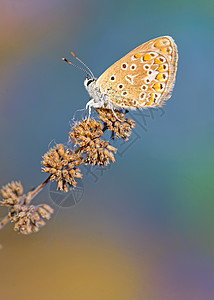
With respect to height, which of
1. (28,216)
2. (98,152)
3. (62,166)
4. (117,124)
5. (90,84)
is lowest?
(28,216)

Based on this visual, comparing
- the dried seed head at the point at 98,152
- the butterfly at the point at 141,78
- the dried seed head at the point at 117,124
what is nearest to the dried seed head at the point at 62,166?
the dried seed head at the point at 98,152

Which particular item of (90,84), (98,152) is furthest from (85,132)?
(90,84)

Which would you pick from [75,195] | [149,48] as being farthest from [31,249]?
[149,48]

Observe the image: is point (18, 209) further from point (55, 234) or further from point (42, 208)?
point (55, 234)

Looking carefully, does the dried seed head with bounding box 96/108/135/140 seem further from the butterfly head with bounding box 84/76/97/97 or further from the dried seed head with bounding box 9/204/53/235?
the dried seed head with bounding box 9/204/53/235

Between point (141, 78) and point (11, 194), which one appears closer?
point (11, 194)

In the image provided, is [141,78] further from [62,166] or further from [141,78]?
[62,166]
